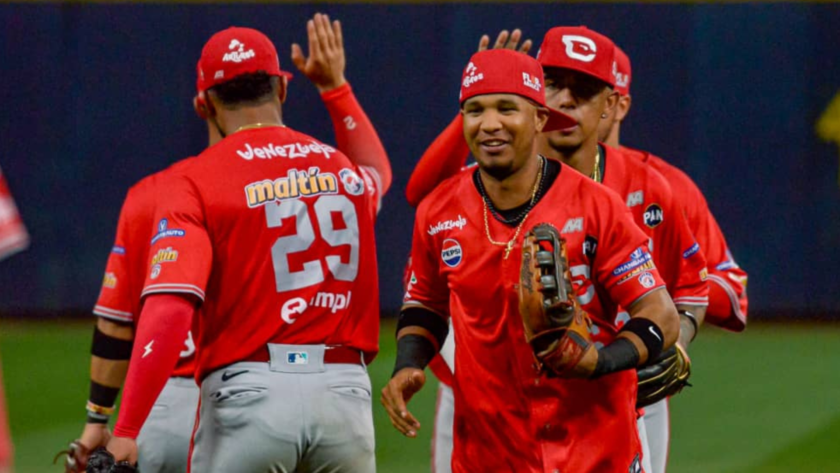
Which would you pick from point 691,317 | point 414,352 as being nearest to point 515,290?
point 414,352

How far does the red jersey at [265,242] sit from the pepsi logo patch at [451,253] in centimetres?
62

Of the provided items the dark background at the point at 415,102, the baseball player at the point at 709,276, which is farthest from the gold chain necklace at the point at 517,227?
the dark background at the point at 415,102

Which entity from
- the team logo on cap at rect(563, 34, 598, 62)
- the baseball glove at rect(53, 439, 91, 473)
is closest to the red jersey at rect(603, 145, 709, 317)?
the team logo on cap at rect(563, 34, 598, 62)

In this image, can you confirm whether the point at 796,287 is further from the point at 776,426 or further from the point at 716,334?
the point at 776,426

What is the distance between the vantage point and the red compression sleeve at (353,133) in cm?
554

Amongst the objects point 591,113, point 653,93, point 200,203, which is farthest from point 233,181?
point 653,93

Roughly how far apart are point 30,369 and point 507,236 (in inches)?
327

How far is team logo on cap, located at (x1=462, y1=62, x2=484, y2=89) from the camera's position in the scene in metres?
4.34

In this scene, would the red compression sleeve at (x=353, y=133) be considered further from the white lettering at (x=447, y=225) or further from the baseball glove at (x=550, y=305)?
the baseball glove at (x=550, y=305)

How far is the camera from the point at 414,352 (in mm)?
4492

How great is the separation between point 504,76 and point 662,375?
47.5 inches

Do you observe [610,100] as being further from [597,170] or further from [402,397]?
[402,397]

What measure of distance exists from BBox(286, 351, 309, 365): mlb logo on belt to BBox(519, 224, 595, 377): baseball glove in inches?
43.6

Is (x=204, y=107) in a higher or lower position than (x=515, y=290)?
higher
